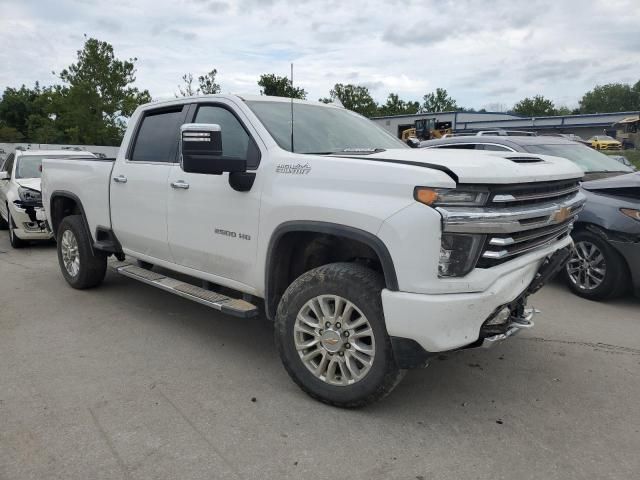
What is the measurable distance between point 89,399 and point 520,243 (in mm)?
2890

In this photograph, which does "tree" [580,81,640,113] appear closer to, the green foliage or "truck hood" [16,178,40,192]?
the green foliage

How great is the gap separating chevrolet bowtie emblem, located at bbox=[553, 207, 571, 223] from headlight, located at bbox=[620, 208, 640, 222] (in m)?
2.17

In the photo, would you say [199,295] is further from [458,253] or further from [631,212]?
[631,212]

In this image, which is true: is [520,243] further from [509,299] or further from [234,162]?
[234,162]

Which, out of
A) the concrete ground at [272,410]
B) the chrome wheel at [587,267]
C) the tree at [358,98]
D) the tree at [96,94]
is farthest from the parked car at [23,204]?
the tree at [358,98]

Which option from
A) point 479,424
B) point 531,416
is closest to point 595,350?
point 531,416

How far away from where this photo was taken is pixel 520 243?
3166 millimetres

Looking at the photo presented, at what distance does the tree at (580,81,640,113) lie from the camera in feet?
354

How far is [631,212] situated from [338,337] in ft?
12.5

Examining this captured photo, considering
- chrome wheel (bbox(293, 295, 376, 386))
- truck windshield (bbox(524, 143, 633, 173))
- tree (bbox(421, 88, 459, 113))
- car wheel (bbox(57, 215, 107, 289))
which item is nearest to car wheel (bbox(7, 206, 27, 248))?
car wheel (bbox(57, 215, 107, 289))

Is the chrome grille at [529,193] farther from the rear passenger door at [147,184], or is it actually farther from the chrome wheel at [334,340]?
the rear passenger door at [147,184]

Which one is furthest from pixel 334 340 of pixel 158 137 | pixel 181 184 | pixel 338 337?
pixel 158 137

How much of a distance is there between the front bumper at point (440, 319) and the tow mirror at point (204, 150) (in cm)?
139

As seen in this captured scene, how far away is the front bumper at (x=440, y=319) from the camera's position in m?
2.82
